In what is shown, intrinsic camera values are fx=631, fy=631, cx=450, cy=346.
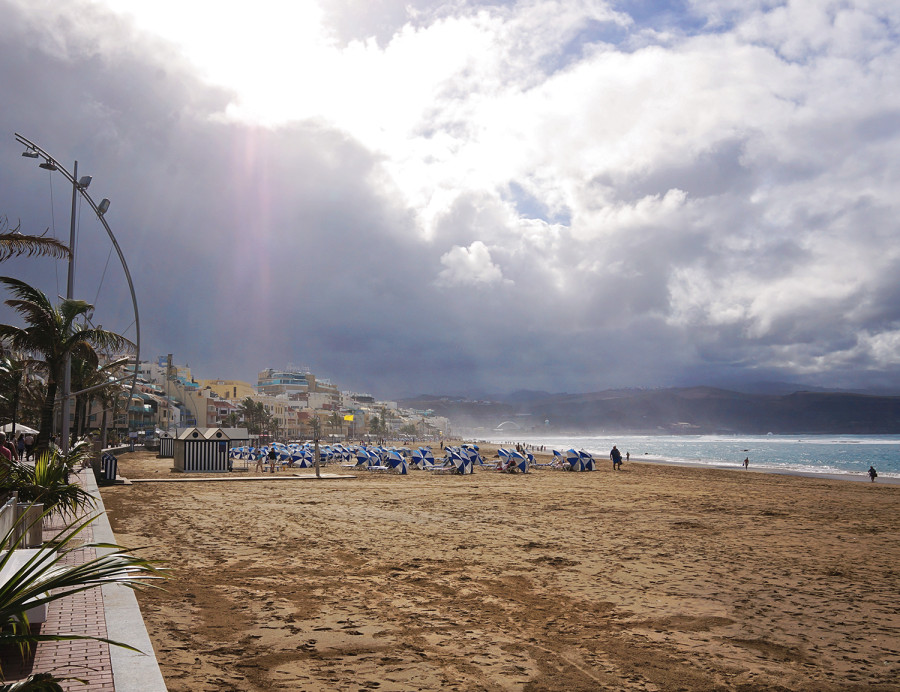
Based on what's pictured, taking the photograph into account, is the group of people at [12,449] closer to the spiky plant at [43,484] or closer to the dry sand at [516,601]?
the spiky plant at [43,484]

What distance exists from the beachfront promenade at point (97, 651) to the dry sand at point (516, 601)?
0.34 m

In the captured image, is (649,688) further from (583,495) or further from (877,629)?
(583,495)

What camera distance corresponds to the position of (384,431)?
159 metres

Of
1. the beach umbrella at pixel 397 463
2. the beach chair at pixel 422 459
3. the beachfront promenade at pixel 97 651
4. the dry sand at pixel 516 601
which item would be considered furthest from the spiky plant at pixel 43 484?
the beach chair at pixel 422 459

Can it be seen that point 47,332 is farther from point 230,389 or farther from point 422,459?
point 230,389

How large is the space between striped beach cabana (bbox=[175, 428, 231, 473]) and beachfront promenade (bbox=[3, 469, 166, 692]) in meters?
23.8

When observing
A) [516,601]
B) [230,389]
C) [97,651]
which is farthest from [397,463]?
[230,389]

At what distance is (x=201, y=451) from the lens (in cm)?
2828

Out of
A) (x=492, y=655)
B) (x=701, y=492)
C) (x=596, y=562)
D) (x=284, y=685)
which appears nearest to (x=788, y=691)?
(x=492, y=655)

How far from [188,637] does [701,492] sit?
19522 millimetres

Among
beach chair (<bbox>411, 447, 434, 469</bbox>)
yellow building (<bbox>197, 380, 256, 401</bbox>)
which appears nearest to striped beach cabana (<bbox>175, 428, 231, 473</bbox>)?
beach chair (<bbox>411, 447, 434, 469</bbox>)

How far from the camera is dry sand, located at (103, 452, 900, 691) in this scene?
474cm

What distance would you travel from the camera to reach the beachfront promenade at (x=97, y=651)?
370cm

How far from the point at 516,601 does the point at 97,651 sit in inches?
158
